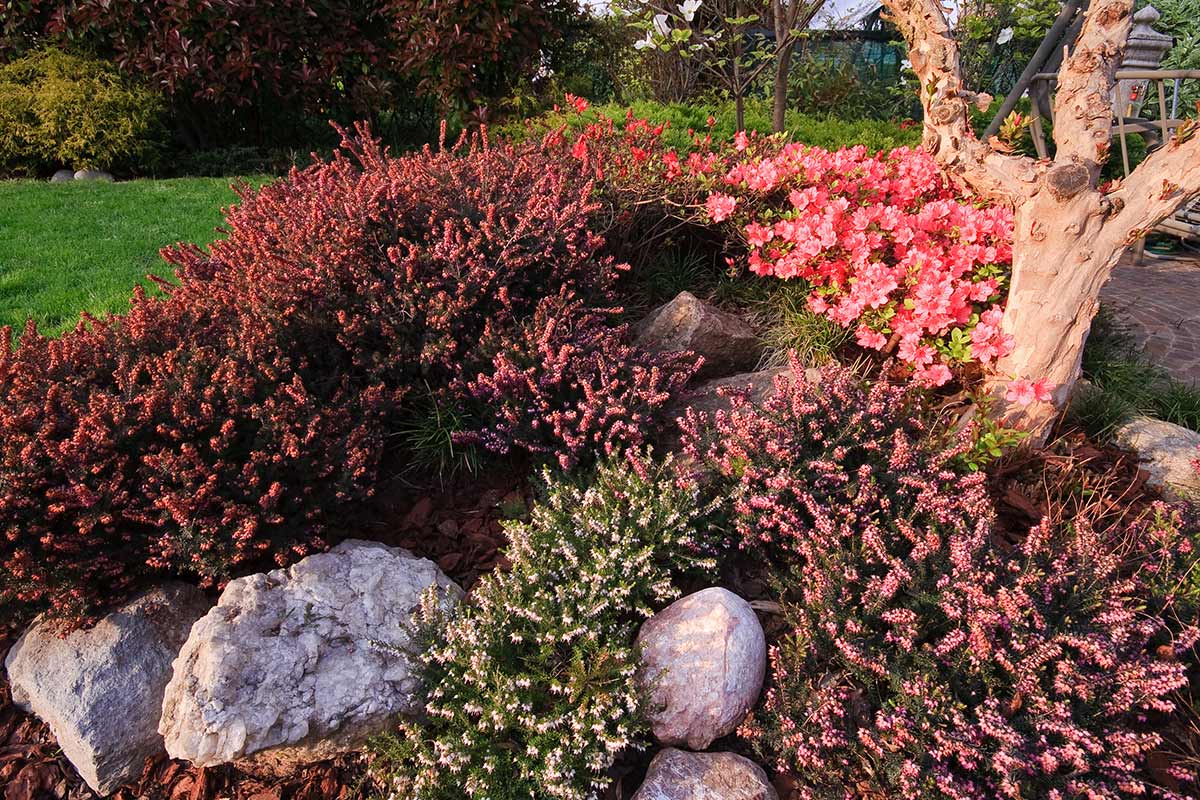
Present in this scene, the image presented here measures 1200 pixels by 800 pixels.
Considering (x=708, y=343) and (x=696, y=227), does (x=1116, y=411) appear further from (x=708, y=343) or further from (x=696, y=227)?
(x=696, y=227)

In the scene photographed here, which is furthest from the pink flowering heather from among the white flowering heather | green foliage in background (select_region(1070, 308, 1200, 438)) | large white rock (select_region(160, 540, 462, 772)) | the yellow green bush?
the yellow green bush

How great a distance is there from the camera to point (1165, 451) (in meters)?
3.24

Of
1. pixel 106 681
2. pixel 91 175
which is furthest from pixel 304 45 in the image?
pixel 106 681

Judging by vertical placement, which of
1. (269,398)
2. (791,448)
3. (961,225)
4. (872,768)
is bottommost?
(872,768)

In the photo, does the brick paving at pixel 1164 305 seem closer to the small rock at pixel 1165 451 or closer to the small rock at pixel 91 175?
the small rock at pixel 1165 451

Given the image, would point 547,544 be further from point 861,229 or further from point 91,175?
point 91,175

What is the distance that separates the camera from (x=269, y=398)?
2607 mm

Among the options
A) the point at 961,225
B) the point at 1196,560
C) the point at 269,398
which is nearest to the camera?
the point at 1196,560

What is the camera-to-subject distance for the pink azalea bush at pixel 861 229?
323 centimetres

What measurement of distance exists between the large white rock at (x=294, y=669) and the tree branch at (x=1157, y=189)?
10.1 feet

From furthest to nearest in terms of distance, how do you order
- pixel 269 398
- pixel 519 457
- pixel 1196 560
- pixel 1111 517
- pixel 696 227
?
1. pixel 696 227
2. pixel 519 457
3. pixel 1111 517
4. pixel 269 398
5. pixel 1196 560

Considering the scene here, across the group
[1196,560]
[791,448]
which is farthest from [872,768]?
[1196,560]

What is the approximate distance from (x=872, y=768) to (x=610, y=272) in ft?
8.26

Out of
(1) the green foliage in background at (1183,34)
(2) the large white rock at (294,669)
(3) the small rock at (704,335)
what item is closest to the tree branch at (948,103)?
(3) the small rock at (704,335)
